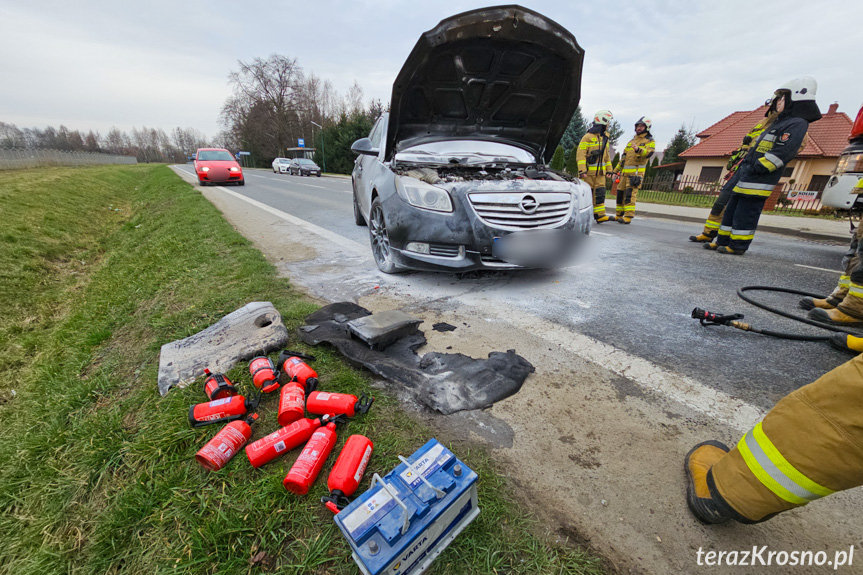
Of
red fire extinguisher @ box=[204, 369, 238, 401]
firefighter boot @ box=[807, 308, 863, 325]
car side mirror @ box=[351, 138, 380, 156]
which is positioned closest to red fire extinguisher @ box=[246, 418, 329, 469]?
red fire extinguisher @ box=[204, 369, 238, 401]

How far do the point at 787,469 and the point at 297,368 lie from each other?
77.1 inches

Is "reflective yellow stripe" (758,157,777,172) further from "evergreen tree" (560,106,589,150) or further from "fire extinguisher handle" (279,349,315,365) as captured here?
"evergreen tree" (560,106,589,150)

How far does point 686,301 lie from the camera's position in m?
3.03

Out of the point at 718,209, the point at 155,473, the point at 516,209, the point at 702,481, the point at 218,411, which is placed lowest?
the point at 155,473

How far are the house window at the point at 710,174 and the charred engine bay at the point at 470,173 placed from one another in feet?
78.6

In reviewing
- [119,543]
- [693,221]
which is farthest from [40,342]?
[693,221]

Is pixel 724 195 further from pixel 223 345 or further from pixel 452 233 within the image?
pixel 223 345

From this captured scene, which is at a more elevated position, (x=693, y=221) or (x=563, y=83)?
(x=563, y=83)

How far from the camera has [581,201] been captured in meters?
3.25

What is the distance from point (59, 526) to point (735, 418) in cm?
286

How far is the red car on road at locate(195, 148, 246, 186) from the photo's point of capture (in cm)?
1416

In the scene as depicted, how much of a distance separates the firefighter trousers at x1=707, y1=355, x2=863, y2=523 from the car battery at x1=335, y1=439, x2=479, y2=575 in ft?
2.77

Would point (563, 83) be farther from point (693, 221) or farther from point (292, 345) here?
point (693, 221)

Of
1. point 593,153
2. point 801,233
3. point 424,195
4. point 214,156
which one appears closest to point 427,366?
point 424,195
